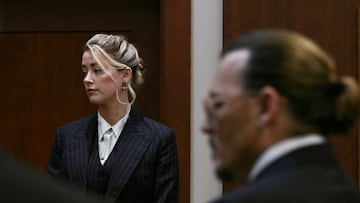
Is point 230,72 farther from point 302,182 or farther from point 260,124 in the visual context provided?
point 302,182

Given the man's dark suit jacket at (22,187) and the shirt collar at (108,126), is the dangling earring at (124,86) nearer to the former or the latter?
the shirt collar at (108,126)

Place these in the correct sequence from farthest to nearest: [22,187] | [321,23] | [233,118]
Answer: [321,23], [233,118], [22,187]

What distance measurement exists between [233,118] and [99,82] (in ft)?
4.65

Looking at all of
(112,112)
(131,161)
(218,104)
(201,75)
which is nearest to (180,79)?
(201,75)

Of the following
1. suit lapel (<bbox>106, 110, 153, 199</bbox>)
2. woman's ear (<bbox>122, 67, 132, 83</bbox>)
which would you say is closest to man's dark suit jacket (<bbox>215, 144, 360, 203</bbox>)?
suit lapel (<bbox>106, 110, 153, 199</bbox>)

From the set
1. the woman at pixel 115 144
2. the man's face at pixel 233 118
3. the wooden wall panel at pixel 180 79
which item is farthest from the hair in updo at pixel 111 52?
the man's face at pixel 233 118

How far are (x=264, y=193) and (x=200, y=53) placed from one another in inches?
93.3

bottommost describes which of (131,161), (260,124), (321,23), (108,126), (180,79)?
(131,161)

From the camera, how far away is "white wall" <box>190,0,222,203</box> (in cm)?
320

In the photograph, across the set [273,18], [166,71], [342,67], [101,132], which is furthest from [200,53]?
[101,132]

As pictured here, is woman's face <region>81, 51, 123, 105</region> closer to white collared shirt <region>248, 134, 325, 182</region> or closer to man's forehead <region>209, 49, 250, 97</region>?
man's forehead <region>209, 49, 250, 97</region>

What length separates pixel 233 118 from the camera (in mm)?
1007

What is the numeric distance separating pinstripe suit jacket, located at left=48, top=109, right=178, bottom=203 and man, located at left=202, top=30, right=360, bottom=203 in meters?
1.30

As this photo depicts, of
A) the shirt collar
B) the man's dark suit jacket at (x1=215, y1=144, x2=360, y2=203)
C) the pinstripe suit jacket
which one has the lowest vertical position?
the pinstripe suit jacket
